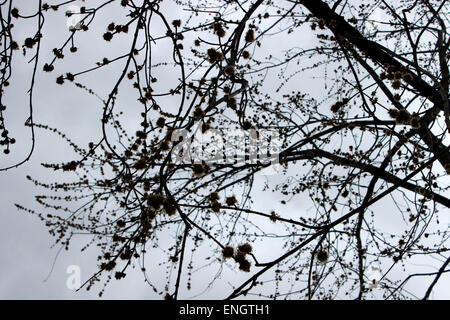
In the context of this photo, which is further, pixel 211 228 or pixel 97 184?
pixel 211 228

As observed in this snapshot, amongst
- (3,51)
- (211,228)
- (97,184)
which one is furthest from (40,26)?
(211,228)

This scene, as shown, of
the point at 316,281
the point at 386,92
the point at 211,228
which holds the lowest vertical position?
the point at 316,281

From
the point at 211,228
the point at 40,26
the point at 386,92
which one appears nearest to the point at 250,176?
the point at 211,228

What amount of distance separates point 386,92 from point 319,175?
144cm

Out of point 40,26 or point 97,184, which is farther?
point 97,184

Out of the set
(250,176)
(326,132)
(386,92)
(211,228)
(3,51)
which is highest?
(386,92)
